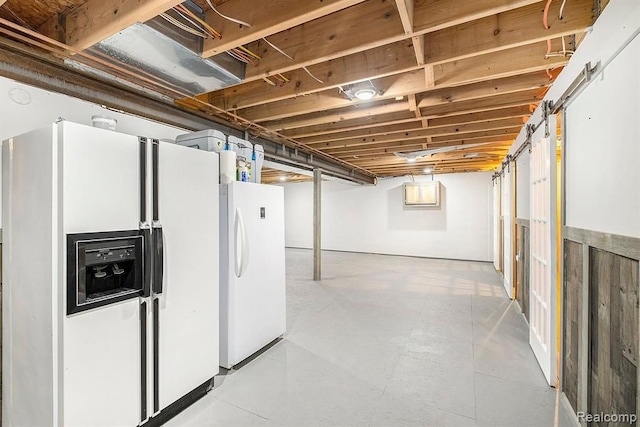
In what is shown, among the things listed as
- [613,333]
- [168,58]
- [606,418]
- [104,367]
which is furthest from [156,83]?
[606,418]

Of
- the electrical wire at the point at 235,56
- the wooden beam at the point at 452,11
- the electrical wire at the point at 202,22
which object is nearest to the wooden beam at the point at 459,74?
the wooden beam at the point at 452,11

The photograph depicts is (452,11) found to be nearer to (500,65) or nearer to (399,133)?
(500,65)

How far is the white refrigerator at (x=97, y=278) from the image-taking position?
145cm

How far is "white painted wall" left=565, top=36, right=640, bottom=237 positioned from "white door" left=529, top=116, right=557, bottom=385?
0.32 metres

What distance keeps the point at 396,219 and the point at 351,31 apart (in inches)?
293

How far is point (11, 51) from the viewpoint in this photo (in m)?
1.83

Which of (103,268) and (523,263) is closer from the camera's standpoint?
(103,268)

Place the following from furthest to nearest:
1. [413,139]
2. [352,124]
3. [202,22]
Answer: [413,139] < [352,124] < [202,22]

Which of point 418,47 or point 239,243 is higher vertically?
point 418,47

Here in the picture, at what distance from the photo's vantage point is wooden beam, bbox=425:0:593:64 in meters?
1.71

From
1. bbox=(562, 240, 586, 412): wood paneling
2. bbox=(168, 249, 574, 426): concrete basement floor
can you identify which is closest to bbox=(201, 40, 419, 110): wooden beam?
bbox=(562, 240, 586, 412): wood paneling

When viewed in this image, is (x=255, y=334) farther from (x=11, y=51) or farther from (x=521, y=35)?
(x=521, y=35)

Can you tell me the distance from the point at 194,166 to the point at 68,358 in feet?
4.22

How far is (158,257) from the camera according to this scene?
1806 mm
